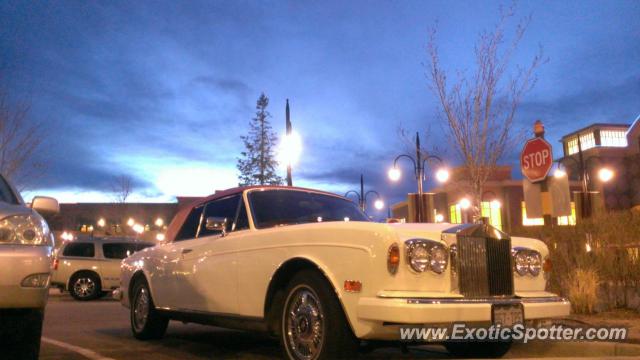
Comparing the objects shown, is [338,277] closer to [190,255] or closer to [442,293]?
[442,293]

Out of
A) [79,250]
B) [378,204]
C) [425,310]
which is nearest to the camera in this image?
[425,310]

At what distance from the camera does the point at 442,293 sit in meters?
4.49

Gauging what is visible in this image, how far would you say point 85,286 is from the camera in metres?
17.4

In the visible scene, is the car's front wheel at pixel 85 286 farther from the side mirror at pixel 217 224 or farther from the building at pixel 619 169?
the building at pixel 619 169

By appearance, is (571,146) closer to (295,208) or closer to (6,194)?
(295,208)

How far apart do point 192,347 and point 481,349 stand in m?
3.31

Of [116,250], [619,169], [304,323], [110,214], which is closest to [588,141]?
[619,169]

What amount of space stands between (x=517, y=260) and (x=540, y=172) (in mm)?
5609

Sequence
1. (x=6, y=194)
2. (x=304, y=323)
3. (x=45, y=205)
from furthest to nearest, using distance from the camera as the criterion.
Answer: (x=45, y=205) < (x=6, y=194) < (x=304, y=323)

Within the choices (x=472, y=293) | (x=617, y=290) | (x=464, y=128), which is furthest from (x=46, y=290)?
(x=464, y=128)

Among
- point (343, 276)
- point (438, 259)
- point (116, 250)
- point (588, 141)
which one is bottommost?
point (343, 276)

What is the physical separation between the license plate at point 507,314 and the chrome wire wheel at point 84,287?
1506 cm

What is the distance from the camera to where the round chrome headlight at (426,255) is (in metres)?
4.45

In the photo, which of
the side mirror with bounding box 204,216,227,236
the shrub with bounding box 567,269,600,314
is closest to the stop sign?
the shrub with bounding box 567,269,600,314
